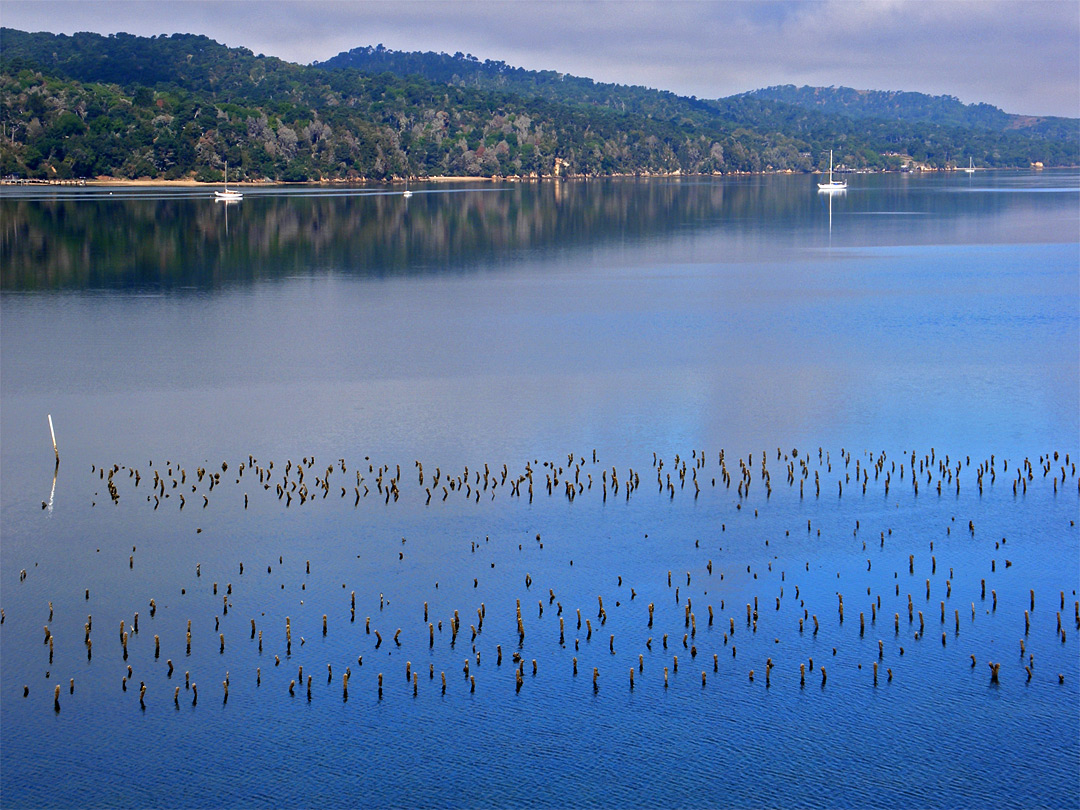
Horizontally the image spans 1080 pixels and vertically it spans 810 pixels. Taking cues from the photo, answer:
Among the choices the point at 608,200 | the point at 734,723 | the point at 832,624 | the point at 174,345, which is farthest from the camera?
the point at 608,200

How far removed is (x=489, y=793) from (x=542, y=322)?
3917 cm

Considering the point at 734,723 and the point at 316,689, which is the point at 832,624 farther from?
the point at 316,689

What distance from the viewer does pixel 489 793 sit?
17.2 meters

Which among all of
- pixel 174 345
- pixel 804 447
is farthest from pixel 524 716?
pixel 174 345

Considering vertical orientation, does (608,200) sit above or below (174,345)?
above

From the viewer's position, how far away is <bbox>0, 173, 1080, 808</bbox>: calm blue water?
1803cm

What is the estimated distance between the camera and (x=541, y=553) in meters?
25.8

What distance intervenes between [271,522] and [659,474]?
975 cm

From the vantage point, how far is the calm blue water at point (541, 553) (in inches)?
710

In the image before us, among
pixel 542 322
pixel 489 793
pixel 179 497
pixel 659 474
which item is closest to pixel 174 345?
pixel 542 322

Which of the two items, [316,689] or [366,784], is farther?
[316,689]

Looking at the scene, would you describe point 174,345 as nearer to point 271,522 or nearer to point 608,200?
point 271,522

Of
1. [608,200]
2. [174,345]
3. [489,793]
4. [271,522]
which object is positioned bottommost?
[489,793]

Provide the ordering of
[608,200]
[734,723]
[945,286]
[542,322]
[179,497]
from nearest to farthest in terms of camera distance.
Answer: [734,723], [179,497], [542,322], [945,286], [608,200]
